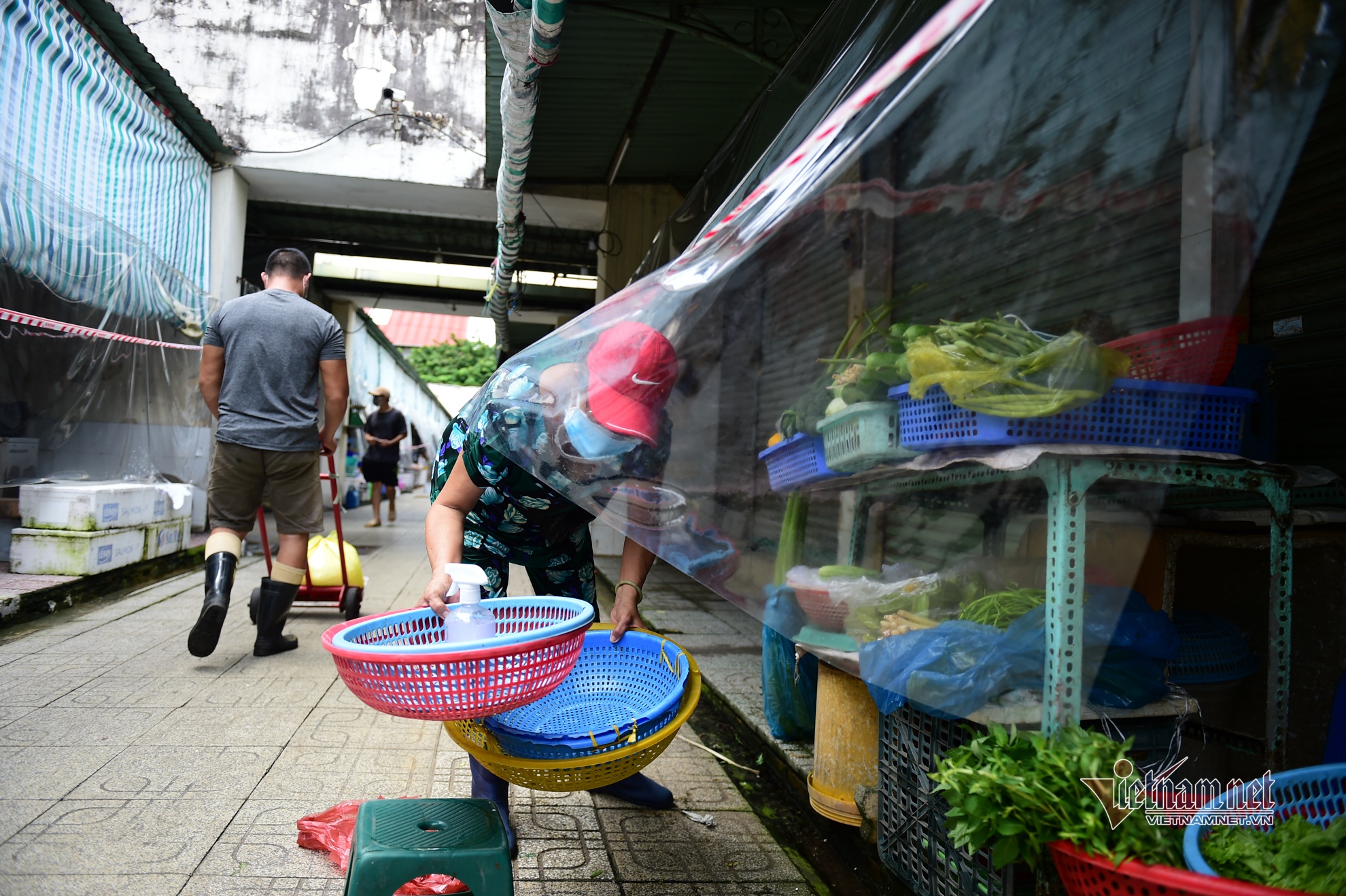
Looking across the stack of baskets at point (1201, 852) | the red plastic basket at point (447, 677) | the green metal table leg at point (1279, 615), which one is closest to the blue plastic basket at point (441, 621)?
the red plastic basket at point (447, 677)

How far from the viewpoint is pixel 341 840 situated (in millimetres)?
A: 2285

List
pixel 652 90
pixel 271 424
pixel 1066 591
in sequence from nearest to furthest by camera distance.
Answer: pixel 1066 591
pixel 271 424
pixel 652 90

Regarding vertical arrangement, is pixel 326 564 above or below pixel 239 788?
above

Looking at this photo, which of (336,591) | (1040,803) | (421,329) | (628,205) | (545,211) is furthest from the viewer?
(421,329)

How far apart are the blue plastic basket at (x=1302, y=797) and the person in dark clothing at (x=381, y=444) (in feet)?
35.0

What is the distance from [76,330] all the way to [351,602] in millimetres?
2795

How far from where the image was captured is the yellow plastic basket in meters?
1.72

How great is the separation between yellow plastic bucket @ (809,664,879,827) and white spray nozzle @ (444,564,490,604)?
129 cm

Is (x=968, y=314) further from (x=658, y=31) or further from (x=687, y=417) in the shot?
(x=658, y=31)

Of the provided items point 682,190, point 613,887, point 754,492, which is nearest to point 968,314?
point 754,492

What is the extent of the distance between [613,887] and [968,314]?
1857 mm

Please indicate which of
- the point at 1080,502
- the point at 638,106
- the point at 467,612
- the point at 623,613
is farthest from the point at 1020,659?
the point at 638,106

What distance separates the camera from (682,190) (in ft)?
27.1

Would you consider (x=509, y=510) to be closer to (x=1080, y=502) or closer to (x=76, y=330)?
(x=1080, y=502)
